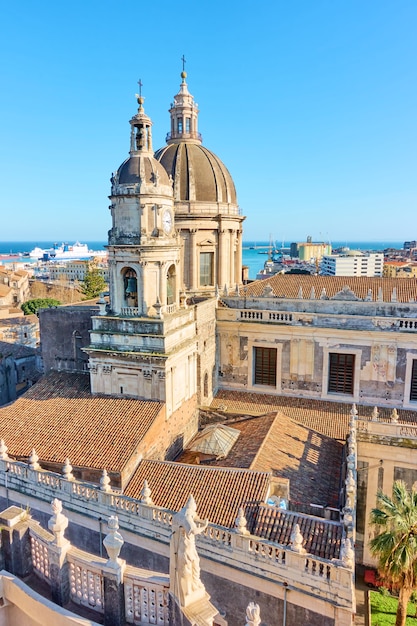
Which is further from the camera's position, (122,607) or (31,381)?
(31,381)

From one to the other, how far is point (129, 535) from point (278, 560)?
220 inches

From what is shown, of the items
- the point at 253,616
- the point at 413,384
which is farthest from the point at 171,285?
the point at 253,616

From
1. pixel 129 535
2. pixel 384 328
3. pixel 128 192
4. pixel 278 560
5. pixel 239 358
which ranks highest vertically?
pixel 128 192

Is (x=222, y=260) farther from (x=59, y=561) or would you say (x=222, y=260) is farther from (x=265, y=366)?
(x=59, y=561)

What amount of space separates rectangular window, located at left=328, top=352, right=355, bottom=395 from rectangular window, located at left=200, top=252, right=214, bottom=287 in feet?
30.3

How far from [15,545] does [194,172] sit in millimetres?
23875

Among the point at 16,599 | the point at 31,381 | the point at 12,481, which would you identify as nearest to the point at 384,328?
the point at 12,481

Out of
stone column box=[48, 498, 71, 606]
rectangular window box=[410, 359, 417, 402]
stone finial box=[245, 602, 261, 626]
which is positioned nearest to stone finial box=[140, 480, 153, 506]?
stone column box=[48, 498, 71, 606]

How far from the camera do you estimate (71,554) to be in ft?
28.2

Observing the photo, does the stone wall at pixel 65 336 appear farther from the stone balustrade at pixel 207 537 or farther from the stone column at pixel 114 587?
the stone column at pixel 114 587

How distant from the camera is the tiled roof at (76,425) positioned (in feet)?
61.3

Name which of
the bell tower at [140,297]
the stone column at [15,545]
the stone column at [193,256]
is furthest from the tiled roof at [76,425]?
the stone column at [193,256]

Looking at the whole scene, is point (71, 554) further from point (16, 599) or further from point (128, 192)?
point (128, 192)

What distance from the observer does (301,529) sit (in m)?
14.6
